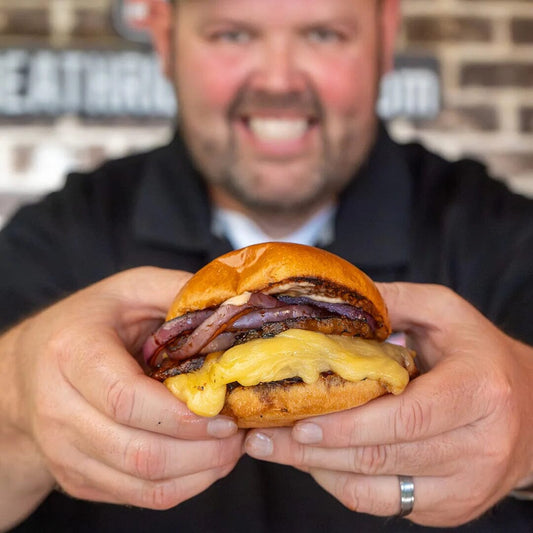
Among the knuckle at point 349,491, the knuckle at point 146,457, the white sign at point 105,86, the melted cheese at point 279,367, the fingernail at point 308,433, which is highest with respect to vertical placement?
the white sign at point 105,86

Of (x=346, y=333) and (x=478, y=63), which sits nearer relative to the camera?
(x=346, y=333)

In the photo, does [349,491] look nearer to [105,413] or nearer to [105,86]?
[105,413]

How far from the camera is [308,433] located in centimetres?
96

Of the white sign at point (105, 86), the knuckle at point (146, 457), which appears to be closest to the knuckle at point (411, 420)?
the knuckle at point (146, 457)

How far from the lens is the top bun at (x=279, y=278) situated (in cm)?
90

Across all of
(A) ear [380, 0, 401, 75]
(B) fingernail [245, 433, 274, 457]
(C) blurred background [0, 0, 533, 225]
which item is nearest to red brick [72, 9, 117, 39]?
(C) blurred background [0, 0, 533, 225]

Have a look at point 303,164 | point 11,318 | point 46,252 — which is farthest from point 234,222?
point 11,318

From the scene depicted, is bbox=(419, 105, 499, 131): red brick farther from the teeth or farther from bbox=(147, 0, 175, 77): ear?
bbox=(147, 0, 175, 77): ear

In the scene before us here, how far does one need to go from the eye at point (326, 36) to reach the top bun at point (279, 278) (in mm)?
1083

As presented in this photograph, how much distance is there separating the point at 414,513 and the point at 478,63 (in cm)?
189

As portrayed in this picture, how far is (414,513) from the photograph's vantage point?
3.53 feet

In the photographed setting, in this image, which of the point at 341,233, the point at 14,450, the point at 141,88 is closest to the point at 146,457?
the point at 14,450

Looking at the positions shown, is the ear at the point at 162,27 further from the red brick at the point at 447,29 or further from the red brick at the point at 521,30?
the red brick at the point at 521,30

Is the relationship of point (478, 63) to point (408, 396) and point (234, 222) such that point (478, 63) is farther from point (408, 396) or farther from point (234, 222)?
point (408, 396)
